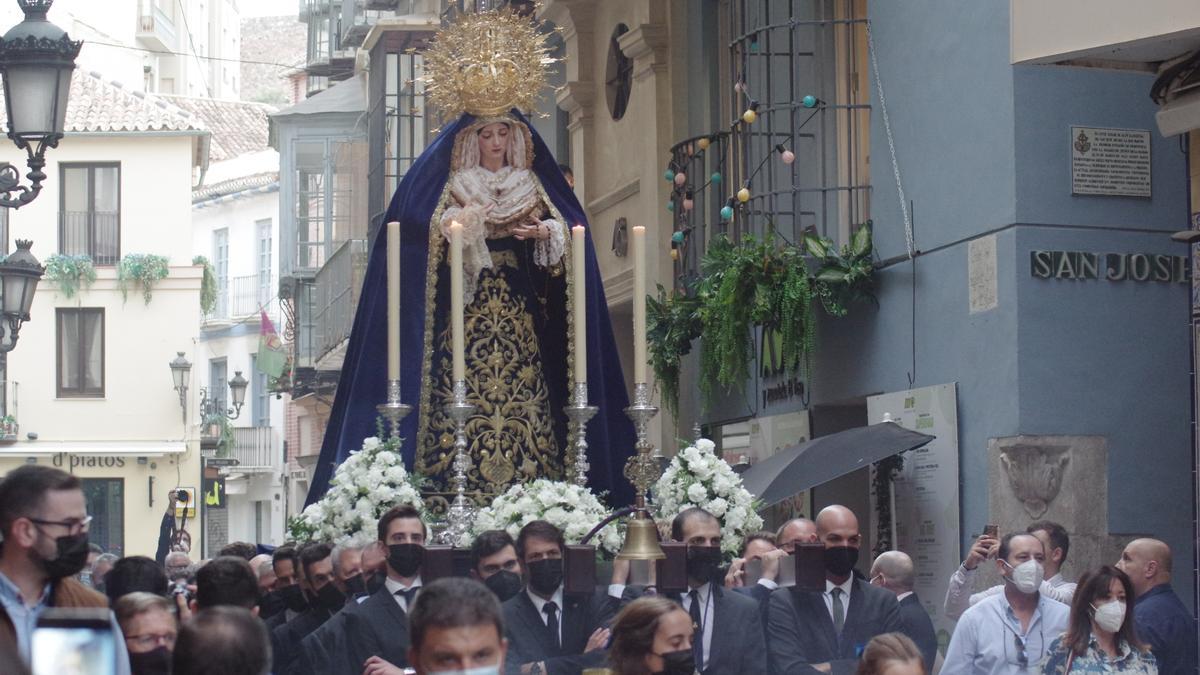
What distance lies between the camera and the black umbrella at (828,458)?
34.3ft

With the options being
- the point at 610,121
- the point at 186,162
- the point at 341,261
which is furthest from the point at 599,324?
the point at 186,162

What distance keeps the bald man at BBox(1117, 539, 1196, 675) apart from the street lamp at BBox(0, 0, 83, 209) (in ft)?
16.6

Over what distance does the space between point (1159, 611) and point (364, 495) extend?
313cm

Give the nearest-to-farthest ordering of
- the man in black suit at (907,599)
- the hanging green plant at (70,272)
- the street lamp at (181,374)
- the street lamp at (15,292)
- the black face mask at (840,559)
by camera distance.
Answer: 1. the black face mask at (840,559)
2. the man in black suit at (907,599)
3. the street lamp at (15,292)
4. the street lamp at (181,374)
5. the hanging green plant at (70,272)

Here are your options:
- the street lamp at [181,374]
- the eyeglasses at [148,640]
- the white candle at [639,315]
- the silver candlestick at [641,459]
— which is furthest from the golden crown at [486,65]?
the street lamp at [181,374]

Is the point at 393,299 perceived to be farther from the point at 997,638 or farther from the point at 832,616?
the point at 997,638

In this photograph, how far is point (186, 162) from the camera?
118 feet

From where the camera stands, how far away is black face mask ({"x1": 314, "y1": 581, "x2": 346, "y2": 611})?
7.50m

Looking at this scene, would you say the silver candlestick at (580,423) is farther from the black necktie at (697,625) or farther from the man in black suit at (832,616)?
the black necktie at (697,625)

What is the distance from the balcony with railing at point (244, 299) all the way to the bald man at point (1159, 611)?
37391 millimetres

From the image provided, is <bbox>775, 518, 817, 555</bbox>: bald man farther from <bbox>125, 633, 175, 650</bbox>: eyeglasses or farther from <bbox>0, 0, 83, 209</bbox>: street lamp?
<bbox>0, 0, 83, 209</bbox>: street lamp

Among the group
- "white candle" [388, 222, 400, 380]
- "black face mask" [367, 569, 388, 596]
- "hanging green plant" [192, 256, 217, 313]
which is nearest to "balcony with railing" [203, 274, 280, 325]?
"hanging green plant" [192, 256, 217, 313]

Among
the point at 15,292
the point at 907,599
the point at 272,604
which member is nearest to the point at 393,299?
the point at 272,604

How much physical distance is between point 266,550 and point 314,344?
55.8ft
